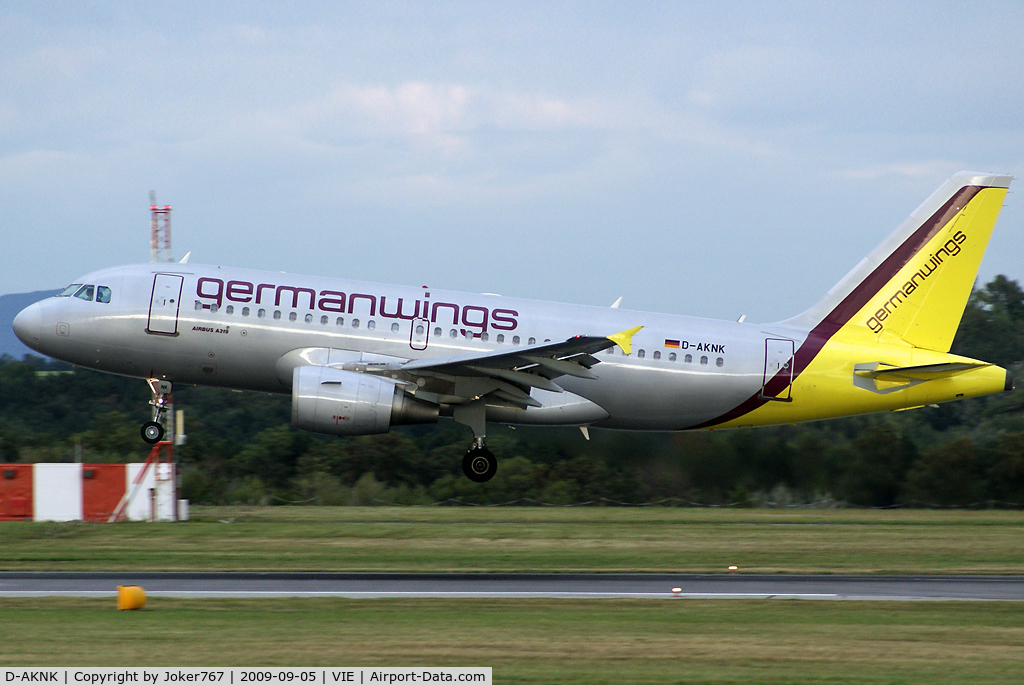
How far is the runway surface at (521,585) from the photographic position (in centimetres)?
1784

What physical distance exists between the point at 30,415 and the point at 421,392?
4073 centimetres

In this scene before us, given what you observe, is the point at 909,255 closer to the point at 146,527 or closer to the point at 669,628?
the point at 669,628

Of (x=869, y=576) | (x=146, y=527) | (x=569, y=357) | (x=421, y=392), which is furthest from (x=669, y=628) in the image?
(x=146, y=527)

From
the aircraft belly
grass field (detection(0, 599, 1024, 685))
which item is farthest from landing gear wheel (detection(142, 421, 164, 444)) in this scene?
the aircraft belly

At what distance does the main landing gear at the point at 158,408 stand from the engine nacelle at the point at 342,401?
11.7 ft

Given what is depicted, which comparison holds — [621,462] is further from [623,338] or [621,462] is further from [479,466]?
[623,338]

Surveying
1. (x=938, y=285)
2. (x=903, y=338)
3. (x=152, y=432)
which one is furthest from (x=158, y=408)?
(x=938, y=285)

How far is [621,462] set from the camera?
103 ft

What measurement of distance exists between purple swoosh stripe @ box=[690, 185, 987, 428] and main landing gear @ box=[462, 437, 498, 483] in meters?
5.14

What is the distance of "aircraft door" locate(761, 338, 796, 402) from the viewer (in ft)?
84.8

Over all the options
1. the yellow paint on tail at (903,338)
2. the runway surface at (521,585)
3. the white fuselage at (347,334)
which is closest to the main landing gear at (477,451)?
the white fuselage at (347,334)

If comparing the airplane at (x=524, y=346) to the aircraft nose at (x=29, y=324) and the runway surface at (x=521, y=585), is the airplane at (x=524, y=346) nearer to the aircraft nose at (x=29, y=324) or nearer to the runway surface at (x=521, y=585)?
the aircraft nose at (x=29, y=324)

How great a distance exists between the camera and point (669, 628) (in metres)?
14.7

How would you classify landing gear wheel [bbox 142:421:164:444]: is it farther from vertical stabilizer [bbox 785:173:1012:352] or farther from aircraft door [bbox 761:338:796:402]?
vertical stabilizer [bbox 785:173:1012:352]
